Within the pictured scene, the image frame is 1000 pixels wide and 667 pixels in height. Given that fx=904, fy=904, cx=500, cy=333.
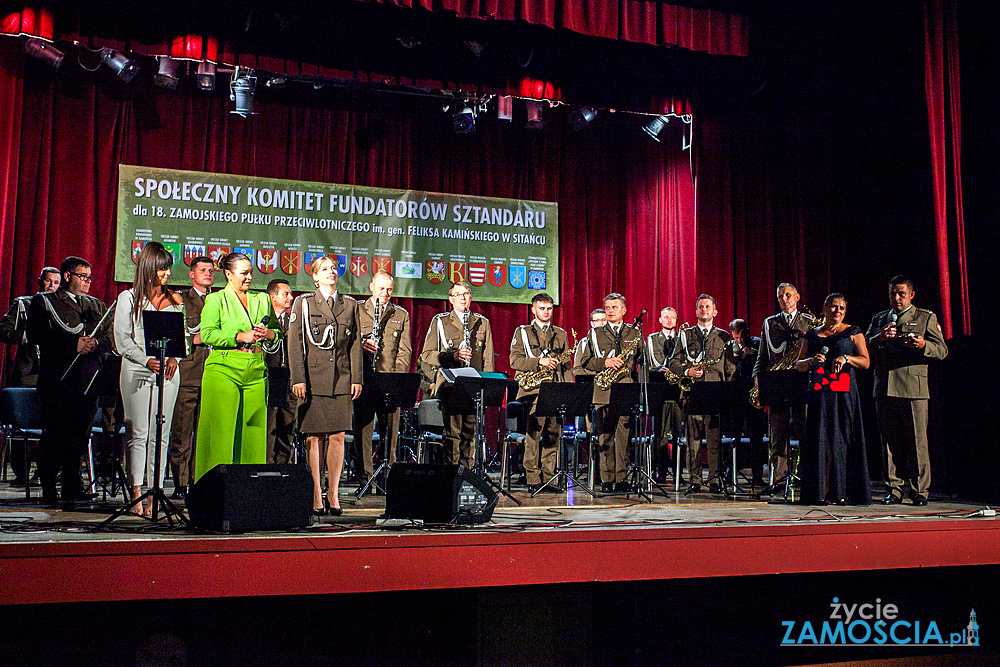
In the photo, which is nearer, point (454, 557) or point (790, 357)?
point (454, 557)

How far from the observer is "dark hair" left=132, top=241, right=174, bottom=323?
566 centimetres

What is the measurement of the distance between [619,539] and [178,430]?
3430mm

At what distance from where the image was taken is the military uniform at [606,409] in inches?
343

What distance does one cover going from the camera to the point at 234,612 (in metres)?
4.95

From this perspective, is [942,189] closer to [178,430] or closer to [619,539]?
[619,539]

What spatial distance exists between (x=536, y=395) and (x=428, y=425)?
1131mm

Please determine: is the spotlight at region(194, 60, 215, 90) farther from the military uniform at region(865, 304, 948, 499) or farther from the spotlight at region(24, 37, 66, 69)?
the military uniform at region(865, 304, 948, 499)

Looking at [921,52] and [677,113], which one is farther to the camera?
[677,113]

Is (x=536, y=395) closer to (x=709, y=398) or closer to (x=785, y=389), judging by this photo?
(x=709, y=398)

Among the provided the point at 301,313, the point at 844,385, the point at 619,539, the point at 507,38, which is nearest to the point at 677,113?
the point at 507,38

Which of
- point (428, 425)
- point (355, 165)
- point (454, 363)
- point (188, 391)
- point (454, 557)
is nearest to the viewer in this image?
point (454, 557)

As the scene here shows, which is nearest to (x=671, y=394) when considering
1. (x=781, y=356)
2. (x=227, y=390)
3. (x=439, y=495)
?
(x=781, y=356)

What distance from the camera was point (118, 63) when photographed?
9828mm

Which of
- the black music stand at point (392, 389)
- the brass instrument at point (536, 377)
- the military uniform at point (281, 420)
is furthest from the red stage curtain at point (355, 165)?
the black music stand at point (392, 389)
